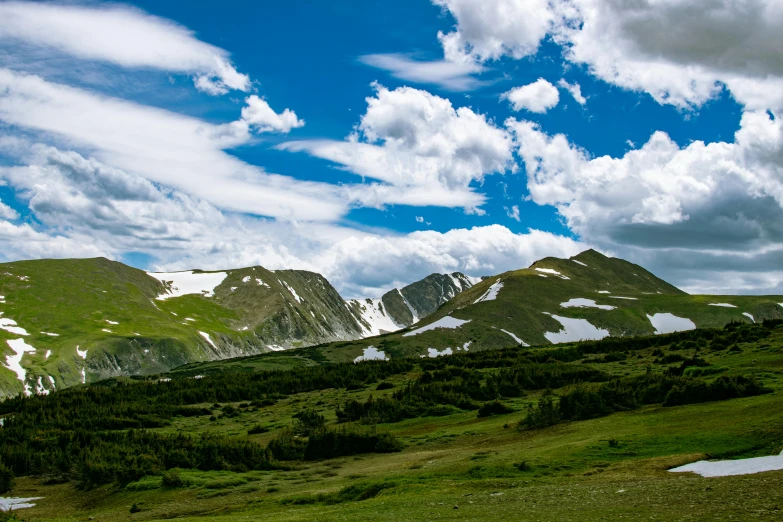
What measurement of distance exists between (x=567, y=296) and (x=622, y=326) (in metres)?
31.6

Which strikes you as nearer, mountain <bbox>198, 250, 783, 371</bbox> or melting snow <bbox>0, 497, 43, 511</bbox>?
melting snow <bbox>0, 497, 43, 511</bbox>

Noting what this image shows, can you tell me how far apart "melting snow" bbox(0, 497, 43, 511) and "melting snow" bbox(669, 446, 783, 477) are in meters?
27.7

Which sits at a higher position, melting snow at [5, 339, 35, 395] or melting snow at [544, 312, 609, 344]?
melting snow at [5, 339, 35, 395]

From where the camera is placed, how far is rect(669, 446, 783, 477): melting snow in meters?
16.4

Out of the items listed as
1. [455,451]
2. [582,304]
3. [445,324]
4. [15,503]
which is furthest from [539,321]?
[15,503]

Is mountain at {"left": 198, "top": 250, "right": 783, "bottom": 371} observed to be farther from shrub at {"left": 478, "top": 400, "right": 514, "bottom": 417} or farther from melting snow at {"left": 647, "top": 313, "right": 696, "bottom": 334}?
shrub at {"left": 478, "top": 400, "right": 514, "bottom": 417}

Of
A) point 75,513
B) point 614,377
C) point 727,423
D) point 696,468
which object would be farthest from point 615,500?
point 614,377

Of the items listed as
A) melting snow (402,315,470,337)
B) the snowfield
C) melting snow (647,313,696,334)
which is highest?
melting snow (402,315,470,337)

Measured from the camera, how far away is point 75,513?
Answer: 85.9ft

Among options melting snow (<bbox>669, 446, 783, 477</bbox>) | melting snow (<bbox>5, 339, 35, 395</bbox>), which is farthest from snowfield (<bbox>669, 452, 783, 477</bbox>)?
melting snow (<bbox>5, 339, 35, 395</bbox>)

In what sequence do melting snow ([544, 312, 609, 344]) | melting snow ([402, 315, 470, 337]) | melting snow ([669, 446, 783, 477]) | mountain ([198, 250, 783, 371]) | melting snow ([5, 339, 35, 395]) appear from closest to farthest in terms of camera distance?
melting snow ([669, 446, 783, 477]) → mountain ([198, 250, 783, 371]) → melting snow ([544, 312, 609, 344]) → melting snow ([402, 315, 470, 337]) → melting snow ([5, 339, 35, 395])

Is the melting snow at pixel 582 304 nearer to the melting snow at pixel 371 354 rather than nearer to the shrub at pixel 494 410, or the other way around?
the melting snow at pixel 371 354

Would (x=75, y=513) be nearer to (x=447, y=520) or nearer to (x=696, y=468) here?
(x=447, y=520)

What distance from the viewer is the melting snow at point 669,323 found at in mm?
166375
